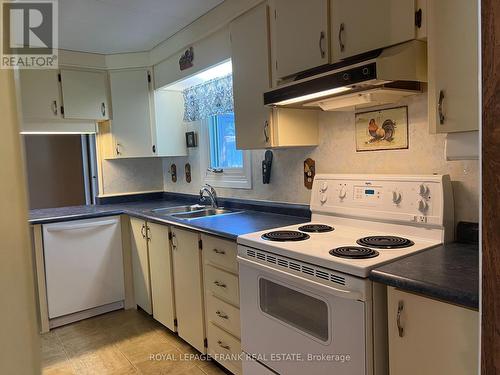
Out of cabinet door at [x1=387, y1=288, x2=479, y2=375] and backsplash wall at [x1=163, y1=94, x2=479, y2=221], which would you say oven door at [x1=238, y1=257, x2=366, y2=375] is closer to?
cabinet door at [x1=387, y1=288, x2=479, y2=375]

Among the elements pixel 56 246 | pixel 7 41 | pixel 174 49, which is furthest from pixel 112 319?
pixel 7 41

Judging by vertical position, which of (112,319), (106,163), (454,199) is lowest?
(112,319)

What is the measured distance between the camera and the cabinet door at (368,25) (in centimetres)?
144

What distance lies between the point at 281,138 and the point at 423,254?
38.5 inches

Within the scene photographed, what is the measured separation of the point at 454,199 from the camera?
1626mm

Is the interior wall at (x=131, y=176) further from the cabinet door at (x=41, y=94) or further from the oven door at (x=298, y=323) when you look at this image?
the oven door at (x=298, y=323)

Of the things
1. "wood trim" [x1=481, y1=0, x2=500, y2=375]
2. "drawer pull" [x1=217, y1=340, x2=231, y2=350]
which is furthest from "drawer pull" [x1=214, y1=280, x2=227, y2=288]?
"wood trim" [x1=481, y1=0, x2=500, y2=375]

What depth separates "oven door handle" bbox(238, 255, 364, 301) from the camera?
1293 mm

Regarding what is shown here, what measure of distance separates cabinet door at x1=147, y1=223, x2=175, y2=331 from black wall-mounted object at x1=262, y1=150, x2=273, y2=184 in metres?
0.77

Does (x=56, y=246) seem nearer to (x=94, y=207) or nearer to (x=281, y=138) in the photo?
(x=94, y=207)

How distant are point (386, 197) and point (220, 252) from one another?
91 centimetres

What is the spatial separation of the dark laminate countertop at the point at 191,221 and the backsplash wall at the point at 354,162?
7.9 inches

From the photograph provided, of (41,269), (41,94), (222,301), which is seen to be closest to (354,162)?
(222,301)

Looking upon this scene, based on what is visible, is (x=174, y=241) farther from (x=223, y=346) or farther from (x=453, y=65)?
(x=453, y=65)
